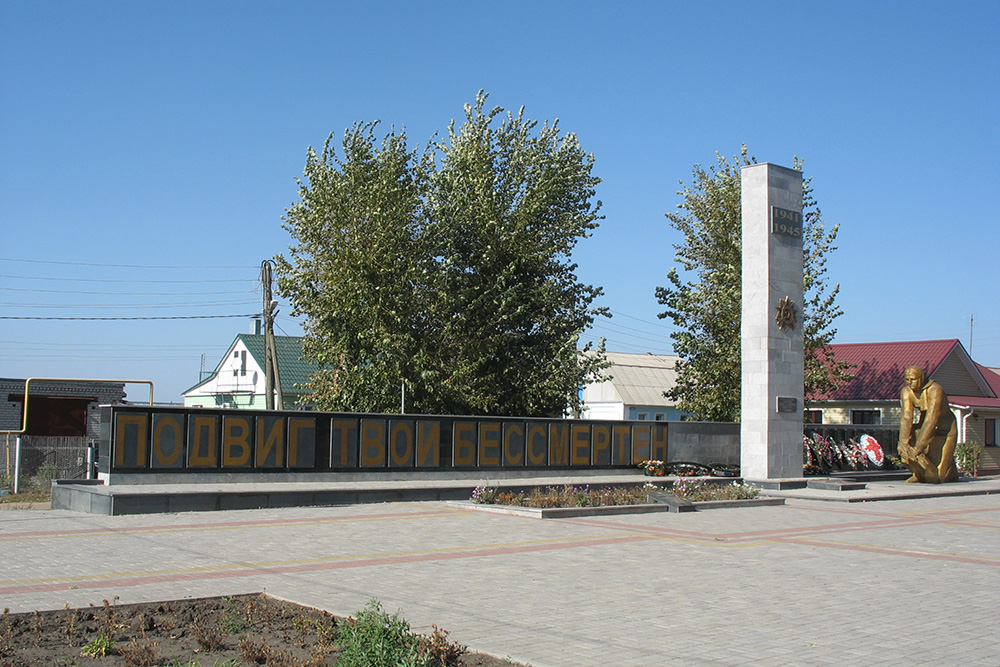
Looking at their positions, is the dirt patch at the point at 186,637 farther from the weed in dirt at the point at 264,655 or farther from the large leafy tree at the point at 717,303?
the large leafy tree at the point at 717,303

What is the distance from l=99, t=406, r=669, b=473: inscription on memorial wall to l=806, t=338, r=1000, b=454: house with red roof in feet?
60.6

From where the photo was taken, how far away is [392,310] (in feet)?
101

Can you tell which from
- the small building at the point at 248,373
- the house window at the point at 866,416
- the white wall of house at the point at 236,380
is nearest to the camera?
the house window at the point at 866,416

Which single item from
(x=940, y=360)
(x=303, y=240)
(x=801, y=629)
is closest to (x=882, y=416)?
(x=940, y=360)

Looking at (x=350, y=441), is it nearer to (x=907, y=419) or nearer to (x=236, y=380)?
(x=907, y=419)

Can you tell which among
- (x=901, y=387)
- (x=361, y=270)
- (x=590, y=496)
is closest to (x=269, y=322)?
(x=361, y=270)

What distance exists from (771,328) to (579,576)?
16716 millimetres

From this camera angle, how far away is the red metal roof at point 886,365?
1686 inches

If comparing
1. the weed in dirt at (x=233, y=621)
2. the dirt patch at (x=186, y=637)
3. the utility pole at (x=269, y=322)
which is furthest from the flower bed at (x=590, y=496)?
the utility pole at (x=269, y=322)

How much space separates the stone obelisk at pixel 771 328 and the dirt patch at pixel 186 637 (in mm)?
19684

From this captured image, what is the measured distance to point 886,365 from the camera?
147 ft

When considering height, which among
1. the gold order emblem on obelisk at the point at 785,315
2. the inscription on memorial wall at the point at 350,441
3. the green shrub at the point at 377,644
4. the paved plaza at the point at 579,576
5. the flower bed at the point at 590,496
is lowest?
the paved plaza at the point at 579,576

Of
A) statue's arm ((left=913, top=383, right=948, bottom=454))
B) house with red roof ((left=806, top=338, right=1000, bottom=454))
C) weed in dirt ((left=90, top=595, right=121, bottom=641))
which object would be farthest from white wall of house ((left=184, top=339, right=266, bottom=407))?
weed in dirt ((left=90, top=595, right=121, bottom=641))

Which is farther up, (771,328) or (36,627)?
(771,328)
